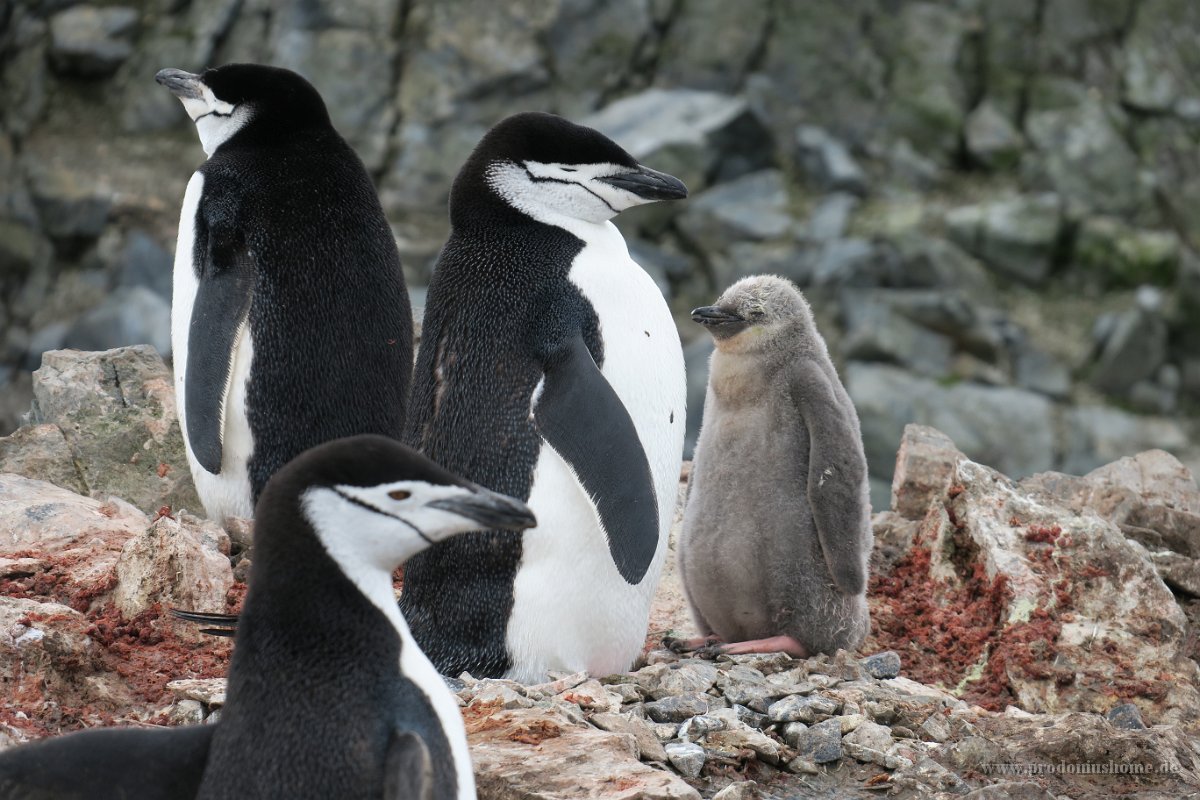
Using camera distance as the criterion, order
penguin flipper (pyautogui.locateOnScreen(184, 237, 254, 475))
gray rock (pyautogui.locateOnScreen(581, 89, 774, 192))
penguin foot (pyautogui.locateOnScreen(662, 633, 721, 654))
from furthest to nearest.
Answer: gray rock (pyautogui.locateOnScreen(581, 89, 774, 192)), penguin flipper (pyautogui.locateOnScreen(184, 237, 254, 475)), penguin foot (pyautogui.locateOnScreen(662, 633, 721, 654))

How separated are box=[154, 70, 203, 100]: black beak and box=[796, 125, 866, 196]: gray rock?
17.3 meters

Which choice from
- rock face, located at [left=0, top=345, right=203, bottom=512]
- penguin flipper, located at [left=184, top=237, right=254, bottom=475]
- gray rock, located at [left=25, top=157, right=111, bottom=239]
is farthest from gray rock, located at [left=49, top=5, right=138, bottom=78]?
penguin flipper, located at [left=184, top=237, right=254, bottom=475]

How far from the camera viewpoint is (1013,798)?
3.88 meters

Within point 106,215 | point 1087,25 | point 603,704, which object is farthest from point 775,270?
point 603,704

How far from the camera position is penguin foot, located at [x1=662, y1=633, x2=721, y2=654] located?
5.21 meters

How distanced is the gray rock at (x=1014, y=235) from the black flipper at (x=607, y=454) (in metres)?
17.7

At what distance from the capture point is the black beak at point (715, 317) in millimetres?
5227

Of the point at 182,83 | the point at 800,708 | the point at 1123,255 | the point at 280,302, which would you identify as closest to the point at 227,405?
the point at 280,302

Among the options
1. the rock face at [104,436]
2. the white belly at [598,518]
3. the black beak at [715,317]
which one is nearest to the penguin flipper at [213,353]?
the rock face at [104,436]

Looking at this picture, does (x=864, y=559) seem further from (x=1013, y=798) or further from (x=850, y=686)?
(x=1013, y=798)

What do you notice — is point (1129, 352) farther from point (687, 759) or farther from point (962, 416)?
point (687, 759)

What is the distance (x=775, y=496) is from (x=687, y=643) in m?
0.60

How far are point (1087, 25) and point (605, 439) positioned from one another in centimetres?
2100

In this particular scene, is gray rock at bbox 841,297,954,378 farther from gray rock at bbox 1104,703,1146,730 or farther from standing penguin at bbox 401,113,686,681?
standing penguin at bbox 401,113,686,681
